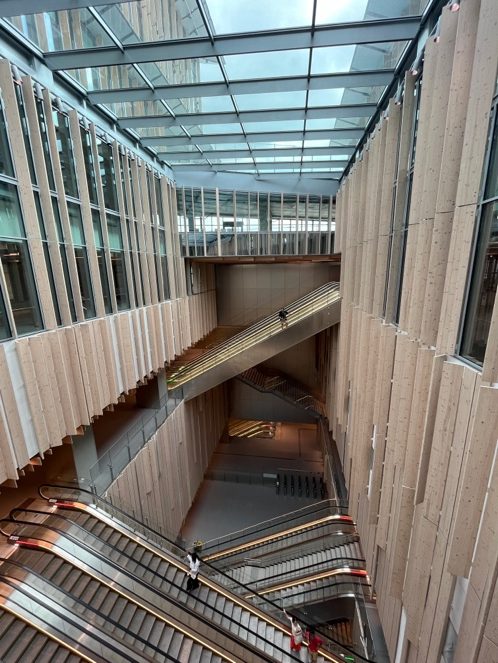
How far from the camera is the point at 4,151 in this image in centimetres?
624

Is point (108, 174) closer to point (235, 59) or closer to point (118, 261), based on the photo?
point (118, 261)

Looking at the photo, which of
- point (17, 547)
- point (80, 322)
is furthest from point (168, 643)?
point (80, 322)

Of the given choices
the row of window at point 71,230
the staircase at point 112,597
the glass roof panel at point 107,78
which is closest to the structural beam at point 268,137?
the row of window at point 71,230

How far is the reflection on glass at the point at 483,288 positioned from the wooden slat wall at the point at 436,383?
6.4 inches

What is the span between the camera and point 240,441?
2195 cm

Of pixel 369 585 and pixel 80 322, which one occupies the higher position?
pixel 80 322

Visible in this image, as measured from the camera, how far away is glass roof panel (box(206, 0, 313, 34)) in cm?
540

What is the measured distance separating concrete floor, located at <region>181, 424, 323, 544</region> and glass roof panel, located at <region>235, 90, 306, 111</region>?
16.8 m

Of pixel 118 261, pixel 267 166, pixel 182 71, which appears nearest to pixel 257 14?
pixel 182 71

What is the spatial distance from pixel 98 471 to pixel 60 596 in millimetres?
3415

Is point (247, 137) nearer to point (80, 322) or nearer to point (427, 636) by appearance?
point (80, 322)

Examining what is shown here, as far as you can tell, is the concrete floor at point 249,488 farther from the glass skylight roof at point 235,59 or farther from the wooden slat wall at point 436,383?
the glass skylight roof at point 235,59

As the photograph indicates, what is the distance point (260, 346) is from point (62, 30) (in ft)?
38.8

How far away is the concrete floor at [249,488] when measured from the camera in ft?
48.6
